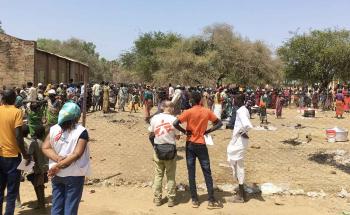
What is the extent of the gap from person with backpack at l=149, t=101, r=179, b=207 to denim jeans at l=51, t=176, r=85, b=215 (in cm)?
259

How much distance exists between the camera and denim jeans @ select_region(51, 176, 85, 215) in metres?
4.57

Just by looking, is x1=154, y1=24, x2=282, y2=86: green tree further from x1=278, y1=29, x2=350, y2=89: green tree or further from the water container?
the water container

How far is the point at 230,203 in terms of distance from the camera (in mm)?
7508

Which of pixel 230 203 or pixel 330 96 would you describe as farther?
pixel 330 96

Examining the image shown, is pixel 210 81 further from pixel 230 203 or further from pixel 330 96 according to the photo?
pixel 230 203

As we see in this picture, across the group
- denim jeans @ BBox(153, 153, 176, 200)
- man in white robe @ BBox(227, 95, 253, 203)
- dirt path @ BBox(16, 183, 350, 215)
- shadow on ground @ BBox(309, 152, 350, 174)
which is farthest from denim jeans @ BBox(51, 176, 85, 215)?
shadow on ground @ BBox(309, 152, 350, 174)

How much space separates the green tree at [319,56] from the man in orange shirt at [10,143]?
32026 mm

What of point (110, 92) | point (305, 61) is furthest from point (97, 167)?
point (305, 61)

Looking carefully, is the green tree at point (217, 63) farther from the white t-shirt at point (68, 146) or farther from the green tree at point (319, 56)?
the white t-shirt at point (68, 146)

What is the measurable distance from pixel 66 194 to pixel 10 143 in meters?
1.62

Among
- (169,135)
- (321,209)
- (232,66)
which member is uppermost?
(232,66)

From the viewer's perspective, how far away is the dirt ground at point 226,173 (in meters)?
7.32

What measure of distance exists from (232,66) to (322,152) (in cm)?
2887

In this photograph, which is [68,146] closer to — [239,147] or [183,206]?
[183,206]
